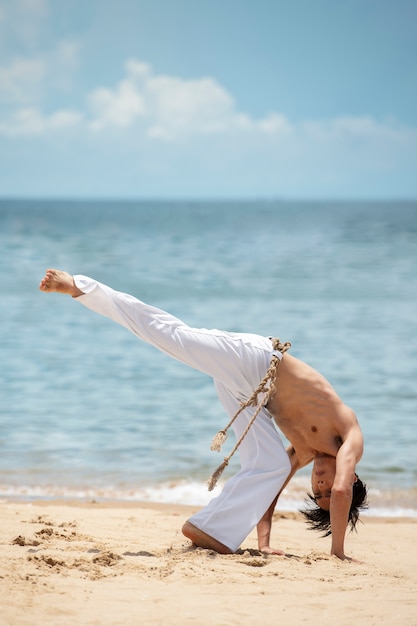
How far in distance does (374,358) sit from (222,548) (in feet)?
25.0

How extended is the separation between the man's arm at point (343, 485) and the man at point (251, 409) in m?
0.02

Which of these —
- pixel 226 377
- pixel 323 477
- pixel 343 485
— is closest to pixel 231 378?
pixel 226 377

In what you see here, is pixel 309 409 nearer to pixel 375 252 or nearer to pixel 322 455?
pixel 322 455

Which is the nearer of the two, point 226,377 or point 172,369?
point 226,377

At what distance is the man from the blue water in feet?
6.87

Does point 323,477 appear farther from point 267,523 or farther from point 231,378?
point 231,378

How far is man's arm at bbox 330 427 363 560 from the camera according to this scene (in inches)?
169

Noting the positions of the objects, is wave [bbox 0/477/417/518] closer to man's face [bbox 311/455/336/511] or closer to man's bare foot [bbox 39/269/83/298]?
man's face [bbox 311/455/336/511]

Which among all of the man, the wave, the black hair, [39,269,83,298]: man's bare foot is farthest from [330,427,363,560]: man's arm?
the wave

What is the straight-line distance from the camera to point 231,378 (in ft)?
15.1

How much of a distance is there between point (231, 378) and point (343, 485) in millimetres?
784

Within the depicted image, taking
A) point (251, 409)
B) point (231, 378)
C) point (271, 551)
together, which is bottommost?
point (271, 551)

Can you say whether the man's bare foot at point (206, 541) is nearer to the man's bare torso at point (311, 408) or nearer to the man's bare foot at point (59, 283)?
the man's bare torso at point (311, 408)

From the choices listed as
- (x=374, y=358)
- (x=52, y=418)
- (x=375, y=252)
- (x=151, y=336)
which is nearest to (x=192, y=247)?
(x=375, y=252)
